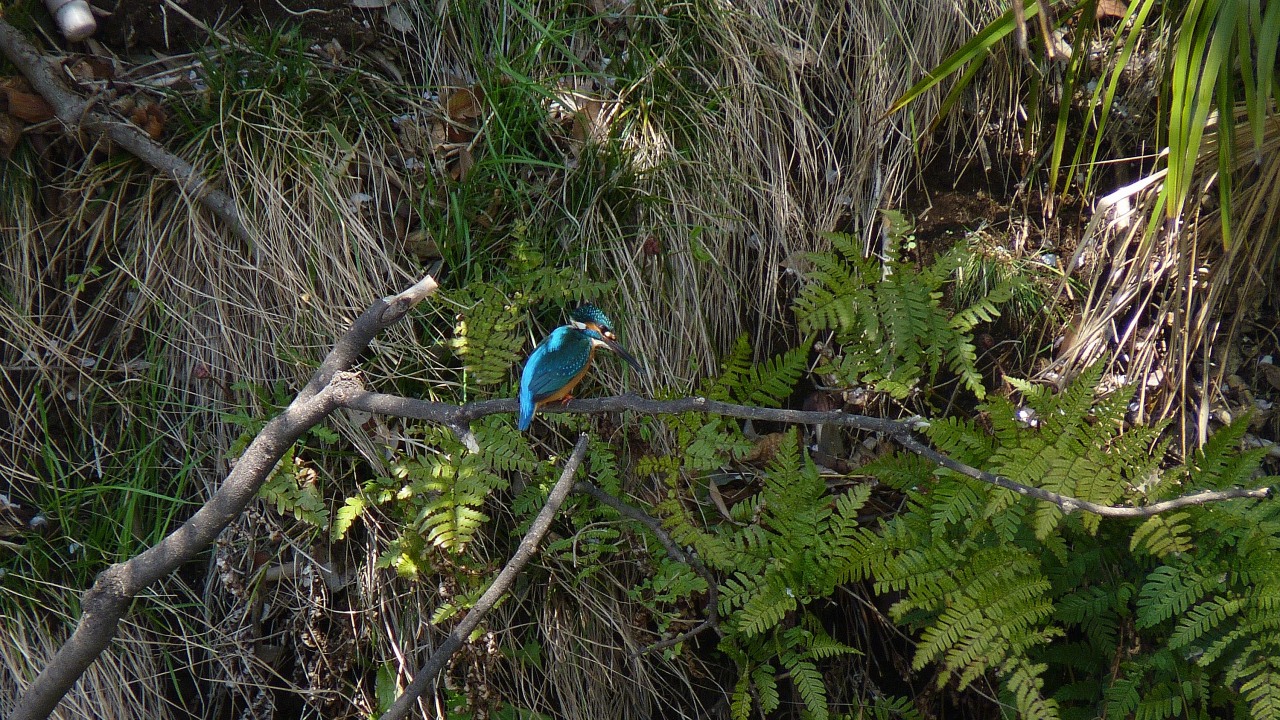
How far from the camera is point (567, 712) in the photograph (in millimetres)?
2967

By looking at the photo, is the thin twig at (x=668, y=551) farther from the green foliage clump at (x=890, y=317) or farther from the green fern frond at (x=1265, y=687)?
the green fern frond at (x=1265, y=687)

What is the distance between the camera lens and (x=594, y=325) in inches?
113

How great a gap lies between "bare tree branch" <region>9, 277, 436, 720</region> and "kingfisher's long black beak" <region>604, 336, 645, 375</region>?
0.82 metres

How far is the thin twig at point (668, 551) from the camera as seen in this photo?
8.95 feet

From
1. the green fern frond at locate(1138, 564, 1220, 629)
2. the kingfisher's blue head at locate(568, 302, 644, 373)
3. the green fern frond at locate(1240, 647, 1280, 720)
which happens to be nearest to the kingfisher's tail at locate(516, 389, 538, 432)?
the kingfisher's blue head at locate(568, 302, 644, 373)

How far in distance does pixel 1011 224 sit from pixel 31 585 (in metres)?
3.39

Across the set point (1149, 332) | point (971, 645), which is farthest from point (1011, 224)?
point (971, 645)

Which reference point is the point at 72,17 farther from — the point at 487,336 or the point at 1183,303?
the point at 1183,303

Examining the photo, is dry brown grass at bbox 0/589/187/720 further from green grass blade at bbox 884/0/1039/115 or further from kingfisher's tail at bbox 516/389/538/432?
green grass blade at bbox 884/0/1039/115

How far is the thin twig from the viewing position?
2.73m

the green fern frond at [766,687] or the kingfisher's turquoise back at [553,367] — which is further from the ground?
the kingfisher's turquoise back at [553,367]

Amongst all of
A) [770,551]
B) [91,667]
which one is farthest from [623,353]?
[91,667]

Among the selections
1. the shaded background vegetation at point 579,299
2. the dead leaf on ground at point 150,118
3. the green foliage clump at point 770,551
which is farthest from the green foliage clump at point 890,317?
the dead leaf on ground at point 150,118

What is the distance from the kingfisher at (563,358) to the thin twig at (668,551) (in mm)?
307
